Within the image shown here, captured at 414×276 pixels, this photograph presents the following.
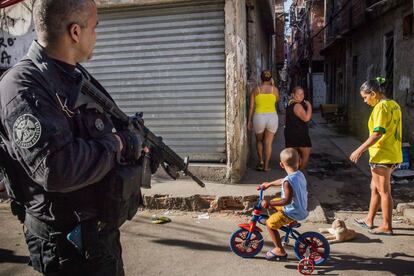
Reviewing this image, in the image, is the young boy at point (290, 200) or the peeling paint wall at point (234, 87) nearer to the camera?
the young boy at point (290, 200)

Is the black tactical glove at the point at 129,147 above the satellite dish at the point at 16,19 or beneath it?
beneath

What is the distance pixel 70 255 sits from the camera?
5.57ft

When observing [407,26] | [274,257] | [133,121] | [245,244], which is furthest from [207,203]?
[407,26]

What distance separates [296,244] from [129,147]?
243 centimetres

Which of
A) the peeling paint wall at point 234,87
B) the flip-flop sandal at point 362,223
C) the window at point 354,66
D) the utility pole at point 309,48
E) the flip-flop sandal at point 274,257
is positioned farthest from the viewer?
the utility pole at point 309,48

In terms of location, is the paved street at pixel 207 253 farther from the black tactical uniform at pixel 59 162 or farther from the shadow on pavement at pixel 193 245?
the black tactical uniform at pixel 59 162

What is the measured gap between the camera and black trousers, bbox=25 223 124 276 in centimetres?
169

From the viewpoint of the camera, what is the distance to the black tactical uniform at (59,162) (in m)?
1.44

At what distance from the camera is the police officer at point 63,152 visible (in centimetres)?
145

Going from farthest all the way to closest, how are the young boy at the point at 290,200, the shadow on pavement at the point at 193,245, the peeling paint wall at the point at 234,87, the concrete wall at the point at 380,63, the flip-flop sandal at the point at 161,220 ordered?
the concrete wall at the point at 380,63 < the peeling paint wall at the point at 234,87 < the flip-flop sandal at the point at 161,220 < the shadow on pavement at the point at 193,245 < the young boy at the point at 290,200

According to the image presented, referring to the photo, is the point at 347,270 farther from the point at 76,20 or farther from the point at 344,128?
the point at 344,128

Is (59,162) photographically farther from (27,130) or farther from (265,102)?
(265,102)

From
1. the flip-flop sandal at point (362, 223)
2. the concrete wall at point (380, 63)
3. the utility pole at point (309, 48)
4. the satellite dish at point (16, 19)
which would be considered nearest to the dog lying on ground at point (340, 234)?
the flip-flop sandal at point (362, 223)

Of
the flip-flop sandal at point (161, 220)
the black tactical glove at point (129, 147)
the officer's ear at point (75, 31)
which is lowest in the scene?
the flip-flop sandal at point (161, 220)
